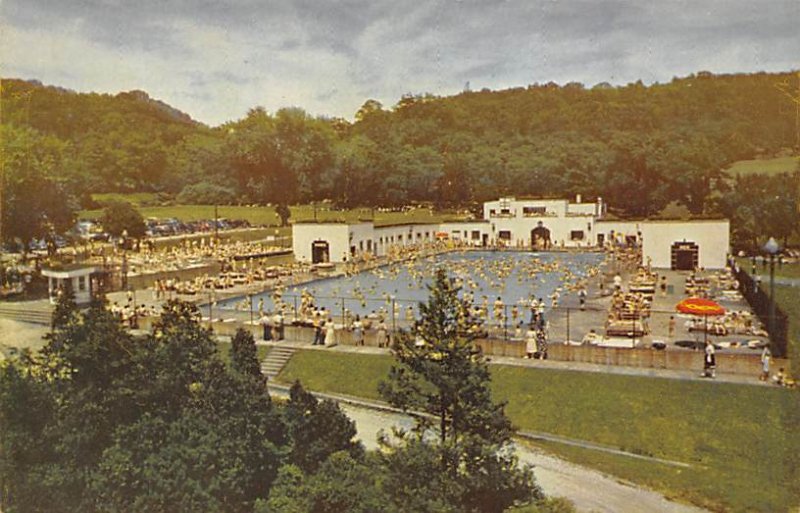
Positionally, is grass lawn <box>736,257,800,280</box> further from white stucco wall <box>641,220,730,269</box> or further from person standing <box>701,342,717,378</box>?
person standing <box>701,342,717,378</box>

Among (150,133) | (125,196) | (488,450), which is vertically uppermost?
(150,133)

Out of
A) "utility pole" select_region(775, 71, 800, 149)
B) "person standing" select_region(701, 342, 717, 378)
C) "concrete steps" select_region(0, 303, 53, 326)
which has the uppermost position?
"utility pole" select_region(775, 71, 800, 149)

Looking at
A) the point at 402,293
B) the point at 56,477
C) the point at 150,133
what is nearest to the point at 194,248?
the point at 150,133

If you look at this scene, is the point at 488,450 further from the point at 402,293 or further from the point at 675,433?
the point at 402,293

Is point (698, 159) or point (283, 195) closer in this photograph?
point (283, 195)

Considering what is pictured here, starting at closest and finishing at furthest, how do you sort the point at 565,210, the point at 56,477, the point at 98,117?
1. the point at 56,477
2. the point at 98,117
3. the point at 565,210

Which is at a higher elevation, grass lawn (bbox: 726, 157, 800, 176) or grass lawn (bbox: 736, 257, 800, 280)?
grass lawn (bbox: 726, 157, 800, 176)

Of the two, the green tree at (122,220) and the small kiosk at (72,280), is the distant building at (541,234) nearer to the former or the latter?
the green tree at (122,220)

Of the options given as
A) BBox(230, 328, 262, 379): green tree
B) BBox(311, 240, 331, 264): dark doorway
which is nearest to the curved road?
BBox(230, 328, 262, 379): green tree
